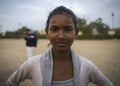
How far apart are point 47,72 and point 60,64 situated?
140 mm

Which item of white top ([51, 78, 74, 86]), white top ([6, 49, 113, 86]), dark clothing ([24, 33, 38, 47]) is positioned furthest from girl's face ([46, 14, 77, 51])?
dark clothing ([24, 33, 38, 47])

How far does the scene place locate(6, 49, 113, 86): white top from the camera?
2.01 m

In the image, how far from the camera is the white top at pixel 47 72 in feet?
6.59

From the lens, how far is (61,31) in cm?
198

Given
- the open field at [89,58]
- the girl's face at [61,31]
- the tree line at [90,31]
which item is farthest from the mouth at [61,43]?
the tree line at [90,31]

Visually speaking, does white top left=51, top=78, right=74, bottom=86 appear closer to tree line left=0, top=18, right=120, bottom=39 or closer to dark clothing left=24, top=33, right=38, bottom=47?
dark clothing left=24, top=33, right=38, bottom=47

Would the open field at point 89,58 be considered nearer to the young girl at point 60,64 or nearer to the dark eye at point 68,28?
the young girl at point 60,64

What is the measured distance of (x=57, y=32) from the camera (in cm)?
199

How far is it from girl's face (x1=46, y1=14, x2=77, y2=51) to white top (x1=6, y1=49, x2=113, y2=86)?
15 centimetres

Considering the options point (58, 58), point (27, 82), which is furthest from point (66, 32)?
point (27, 82)

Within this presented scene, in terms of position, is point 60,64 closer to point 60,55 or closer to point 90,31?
point 60,55

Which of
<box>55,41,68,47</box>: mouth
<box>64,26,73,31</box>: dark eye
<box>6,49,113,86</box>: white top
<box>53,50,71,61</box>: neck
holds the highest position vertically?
<box>64,26,73,31</box>: dark eye

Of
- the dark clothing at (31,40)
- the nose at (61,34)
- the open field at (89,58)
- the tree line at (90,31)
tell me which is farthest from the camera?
the tree line at (90,31)

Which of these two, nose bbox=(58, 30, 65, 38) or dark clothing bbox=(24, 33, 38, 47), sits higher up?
nose bbox=(58, 30, 65, 38)
